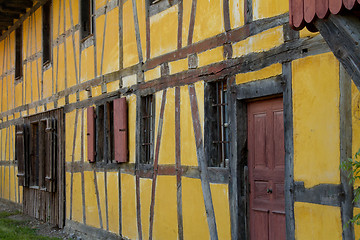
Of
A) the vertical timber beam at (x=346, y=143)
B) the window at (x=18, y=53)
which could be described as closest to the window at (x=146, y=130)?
the vertical timber beam at (x=346, y=143)

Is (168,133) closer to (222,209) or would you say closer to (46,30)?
(222,209)

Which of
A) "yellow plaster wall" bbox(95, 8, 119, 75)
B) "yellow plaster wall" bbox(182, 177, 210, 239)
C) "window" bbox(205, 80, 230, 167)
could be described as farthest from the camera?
"yellow plaster wall" bbox(95, 8, 119, 75)

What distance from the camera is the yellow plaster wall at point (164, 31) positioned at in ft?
24.1

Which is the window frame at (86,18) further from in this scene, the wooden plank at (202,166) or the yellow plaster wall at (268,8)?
the yellow plaster wall at (268,8)

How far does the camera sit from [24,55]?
49.2ft

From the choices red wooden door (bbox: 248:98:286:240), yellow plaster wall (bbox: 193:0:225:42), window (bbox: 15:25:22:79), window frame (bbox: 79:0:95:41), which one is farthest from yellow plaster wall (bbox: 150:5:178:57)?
window (bbox: 15:25:22:79)

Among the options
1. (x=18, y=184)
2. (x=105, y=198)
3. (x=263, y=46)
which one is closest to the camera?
(x=263, y=46)

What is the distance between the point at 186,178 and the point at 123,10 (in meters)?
3.52

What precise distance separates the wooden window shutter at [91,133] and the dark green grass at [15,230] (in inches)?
81.3

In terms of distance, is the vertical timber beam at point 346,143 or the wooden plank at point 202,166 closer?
the vertical timber beam at point 346,143

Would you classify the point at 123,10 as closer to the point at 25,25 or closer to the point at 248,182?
the point at 248,182

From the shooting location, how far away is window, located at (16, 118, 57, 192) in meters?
12.1

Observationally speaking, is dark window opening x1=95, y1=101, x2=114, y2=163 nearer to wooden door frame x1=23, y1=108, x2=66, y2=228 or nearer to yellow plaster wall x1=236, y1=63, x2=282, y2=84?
wooden door frame x1=23, y1=108, x2=66, y2=228

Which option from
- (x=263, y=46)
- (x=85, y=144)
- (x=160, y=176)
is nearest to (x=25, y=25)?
(x=85, y=144)
